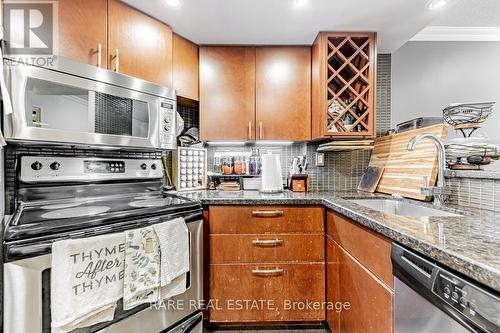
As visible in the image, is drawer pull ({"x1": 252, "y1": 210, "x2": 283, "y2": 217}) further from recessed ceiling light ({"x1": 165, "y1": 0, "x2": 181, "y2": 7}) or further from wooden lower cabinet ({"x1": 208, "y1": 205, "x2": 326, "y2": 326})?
recessed ceiling light ({"x1": 165, "y1": 0, "x2": 181, "y2": 7})

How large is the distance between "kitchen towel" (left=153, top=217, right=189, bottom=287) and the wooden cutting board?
56.5 inches

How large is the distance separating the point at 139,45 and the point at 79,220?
45.7 inches

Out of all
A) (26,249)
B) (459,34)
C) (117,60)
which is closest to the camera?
(26,249)

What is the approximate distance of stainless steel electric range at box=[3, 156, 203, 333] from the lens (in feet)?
2.80

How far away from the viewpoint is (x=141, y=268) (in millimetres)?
1102

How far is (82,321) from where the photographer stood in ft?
3.10

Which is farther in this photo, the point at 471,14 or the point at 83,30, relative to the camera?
the point at 471,14

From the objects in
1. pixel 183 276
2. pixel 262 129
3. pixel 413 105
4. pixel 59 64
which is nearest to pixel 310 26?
pixel 262 129

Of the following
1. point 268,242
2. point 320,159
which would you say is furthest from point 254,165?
point 268,242

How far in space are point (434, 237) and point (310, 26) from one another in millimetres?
1591

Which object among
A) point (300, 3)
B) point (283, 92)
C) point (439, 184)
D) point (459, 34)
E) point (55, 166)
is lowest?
point (439, 184)

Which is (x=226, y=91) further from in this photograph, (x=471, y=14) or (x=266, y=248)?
(x=471, y=14)

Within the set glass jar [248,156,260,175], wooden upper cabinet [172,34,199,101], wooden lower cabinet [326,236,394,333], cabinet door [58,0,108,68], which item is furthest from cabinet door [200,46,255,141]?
wooden lower cabinet [326,236,394,333]

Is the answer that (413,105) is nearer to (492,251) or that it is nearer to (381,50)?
(381,50)
